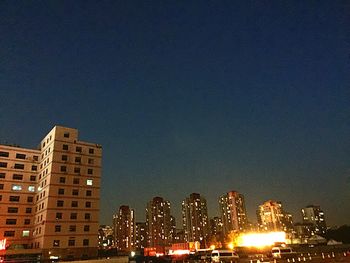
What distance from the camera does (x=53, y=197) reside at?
230ft

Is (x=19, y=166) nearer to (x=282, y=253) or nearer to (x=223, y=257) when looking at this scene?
(x=223, y=257)

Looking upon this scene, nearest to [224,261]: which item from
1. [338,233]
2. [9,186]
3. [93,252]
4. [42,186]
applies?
[93,252]

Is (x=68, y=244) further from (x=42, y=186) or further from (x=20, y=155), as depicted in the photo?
(x=20, y=155)

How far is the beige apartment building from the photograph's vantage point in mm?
68312

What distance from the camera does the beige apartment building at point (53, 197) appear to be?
6831cm

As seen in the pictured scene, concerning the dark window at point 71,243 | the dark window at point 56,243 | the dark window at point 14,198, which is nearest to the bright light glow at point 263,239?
the dark window at point 71,243

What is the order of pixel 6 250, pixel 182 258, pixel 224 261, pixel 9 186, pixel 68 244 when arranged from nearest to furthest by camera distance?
pixel 224 261 → pixel 182 258 → pixel 6 250 → pixel 68 244 → pixel 9 186

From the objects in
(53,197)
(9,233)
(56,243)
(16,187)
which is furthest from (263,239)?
(16,187)

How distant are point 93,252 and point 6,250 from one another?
57.6 ft

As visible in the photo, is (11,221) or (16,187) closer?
(11,221)

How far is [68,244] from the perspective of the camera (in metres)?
68.4

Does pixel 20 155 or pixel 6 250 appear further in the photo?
pixel 20 155

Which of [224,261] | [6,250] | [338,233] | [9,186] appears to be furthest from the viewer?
[338,233]

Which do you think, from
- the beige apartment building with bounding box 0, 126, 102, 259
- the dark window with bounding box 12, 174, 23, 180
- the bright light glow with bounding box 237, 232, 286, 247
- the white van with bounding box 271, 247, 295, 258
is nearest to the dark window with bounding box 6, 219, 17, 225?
the beige apartment building with bounding box 0, 126, 102, 259
